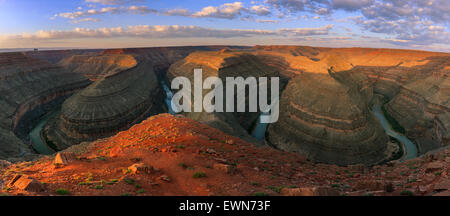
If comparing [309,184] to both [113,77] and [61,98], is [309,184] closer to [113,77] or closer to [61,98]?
[113,77]

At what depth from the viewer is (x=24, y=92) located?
215ft

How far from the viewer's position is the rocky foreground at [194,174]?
10.4 metres

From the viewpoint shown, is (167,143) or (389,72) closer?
(167,143)

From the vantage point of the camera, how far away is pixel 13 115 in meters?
54.2

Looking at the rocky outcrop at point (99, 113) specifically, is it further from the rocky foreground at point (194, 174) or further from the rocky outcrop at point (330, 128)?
the rocky outcrop at point (330, 128)

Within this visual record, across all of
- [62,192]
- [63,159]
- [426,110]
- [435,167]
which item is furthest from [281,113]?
[62,192]

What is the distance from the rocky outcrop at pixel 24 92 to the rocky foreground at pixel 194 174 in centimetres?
3527

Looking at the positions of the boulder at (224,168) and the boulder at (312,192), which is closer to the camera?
the boulder at (312,192)

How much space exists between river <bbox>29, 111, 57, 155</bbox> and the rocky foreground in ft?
136

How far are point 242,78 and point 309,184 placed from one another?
73.1m

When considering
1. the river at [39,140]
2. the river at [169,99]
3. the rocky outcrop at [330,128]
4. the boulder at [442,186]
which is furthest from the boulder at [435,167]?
the river at [169,99]
